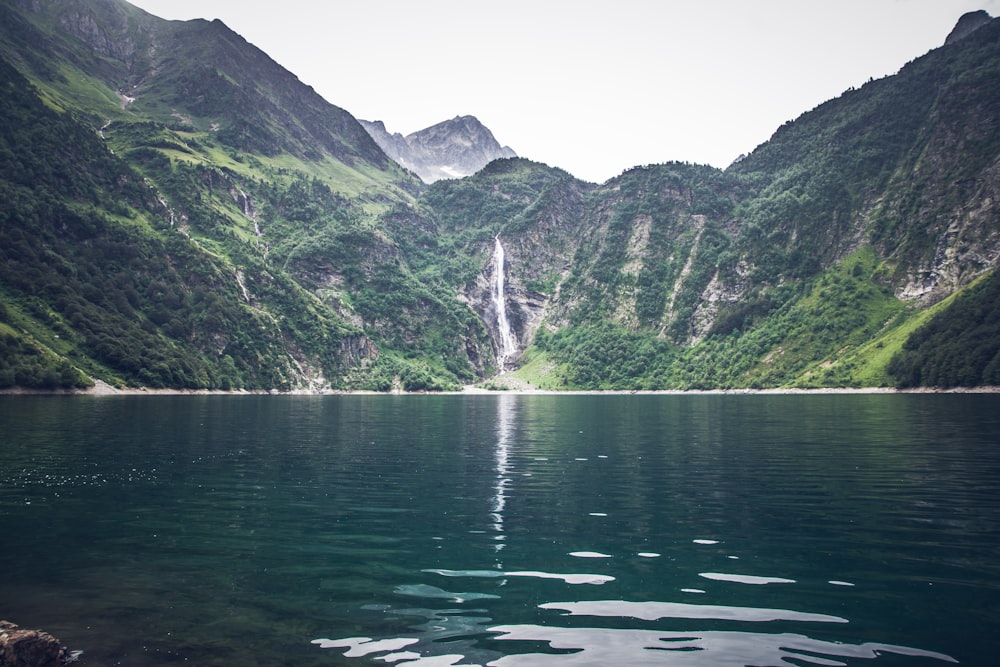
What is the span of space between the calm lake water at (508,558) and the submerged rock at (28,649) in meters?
0.88

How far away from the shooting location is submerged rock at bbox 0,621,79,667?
1382 cm

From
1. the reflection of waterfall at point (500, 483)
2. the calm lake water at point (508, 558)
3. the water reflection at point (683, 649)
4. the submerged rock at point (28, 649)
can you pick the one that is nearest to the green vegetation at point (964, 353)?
the calm lake water at point (508, 558)

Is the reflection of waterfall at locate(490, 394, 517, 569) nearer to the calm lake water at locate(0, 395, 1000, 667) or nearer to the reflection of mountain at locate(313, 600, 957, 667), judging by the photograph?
the calm lake water at locate(0, 395, 1000, 667)

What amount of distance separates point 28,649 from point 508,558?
1485 centimetres

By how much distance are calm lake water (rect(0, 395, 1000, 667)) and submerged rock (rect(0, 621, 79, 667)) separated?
0.88 meters

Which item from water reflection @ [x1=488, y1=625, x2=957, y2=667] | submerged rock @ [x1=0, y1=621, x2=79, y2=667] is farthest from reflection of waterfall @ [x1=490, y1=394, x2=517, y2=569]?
submerged rock @ [x1=0, y1=621, x2=79, y2=667]

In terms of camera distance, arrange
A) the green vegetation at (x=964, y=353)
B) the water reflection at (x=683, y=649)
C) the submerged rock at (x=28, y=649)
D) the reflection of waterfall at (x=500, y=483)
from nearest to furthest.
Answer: the submerged rock at (x=28, y=649) → the water reflection at (x=683, y=649) → the reflection of waterfall at (x=500, y=483) → the green vegetation at (x=964, y=353)

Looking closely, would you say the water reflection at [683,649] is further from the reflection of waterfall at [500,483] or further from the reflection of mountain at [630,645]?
the reflection of waterfall at [500,483]

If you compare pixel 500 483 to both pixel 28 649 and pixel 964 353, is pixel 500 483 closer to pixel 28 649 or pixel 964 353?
pixel 28 649

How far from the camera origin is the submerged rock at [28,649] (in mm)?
13820

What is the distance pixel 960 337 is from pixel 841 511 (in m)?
196

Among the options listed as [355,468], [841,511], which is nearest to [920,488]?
[841,511]

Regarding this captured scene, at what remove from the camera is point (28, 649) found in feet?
46.6

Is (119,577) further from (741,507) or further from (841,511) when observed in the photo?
(841,511)
